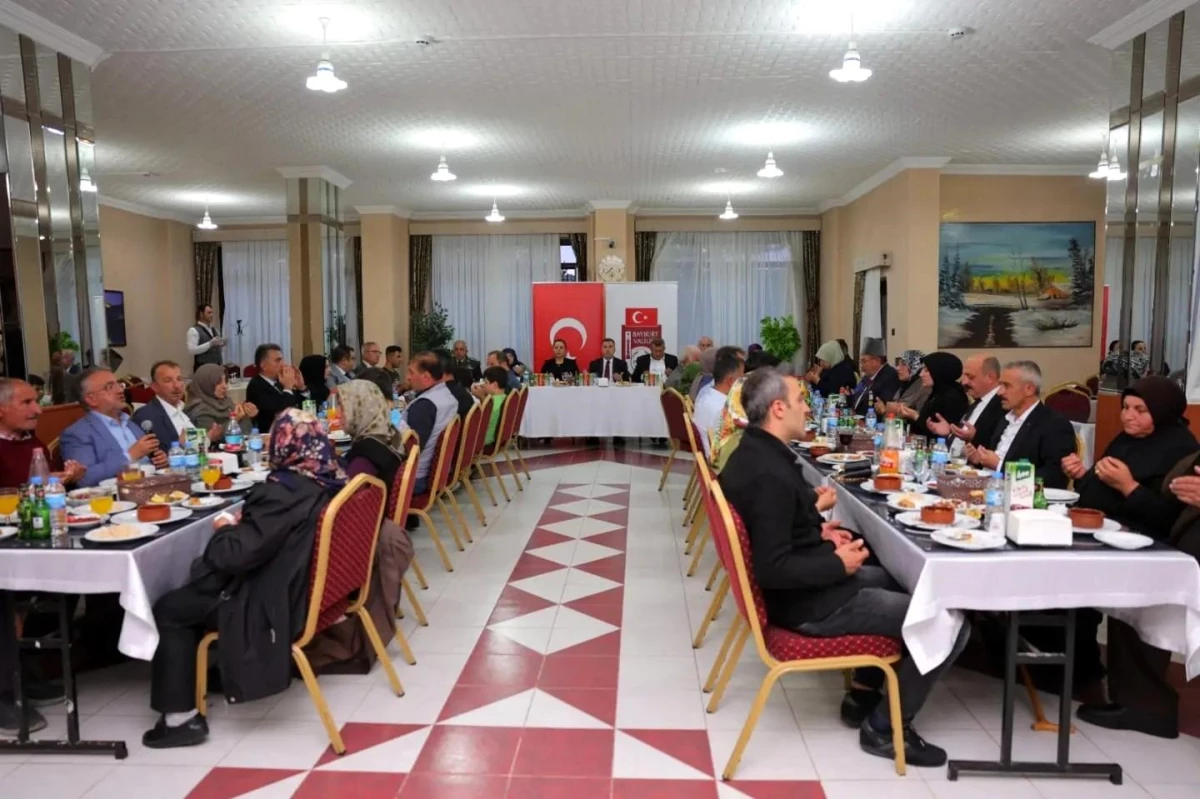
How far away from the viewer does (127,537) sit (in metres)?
2.70

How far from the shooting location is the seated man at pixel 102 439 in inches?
Answer: 148

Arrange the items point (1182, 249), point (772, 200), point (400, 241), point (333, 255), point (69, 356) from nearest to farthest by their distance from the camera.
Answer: point (1182, 249) < point (69, 356) < point (333, 255) < point (772, 200) < point (400, 241)

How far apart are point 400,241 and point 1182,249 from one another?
10583 mm

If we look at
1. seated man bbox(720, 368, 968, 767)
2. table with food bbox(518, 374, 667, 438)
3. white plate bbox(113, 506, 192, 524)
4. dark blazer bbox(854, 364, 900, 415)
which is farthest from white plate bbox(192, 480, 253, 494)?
table with food bbox(518, 374, 667, 438)

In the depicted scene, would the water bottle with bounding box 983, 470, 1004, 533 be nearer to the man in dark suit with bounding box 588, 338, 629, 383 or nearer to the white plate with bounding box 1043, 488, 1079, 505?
the white plate with bounding box 1043, 488, 1079, 505

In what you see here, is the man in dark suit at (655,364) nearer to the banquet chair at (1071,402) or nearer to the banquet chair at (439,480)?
the banquet chair at (1071,402)

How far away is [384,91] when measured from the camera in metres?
6.44

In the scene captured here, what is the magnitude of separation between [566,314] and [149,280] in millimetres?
6405

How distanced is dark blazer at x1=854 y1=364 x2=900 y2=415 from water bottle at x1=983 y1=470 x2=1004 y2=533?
391 cm

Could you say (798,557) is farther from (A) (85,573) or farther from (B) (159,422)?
(B) (159,422)

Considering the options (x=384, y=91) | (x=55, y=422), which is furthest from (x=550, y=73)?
(x=55, y=422)

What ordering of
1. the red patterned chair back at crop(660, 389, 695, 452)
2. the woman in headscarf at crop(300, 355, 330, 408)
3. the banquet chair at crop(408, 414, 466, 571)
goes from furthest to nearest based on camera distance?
1. the woman in headscarf at crop(300, 355, 330, 408)
2. the red patterned chair back at crop(660, 389, 695, 452)
3. the banquet chair at crop(408, 414, 466, 571)

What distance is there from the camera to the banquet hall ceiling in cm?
491

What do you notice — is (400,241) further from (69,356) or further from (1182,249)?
(1182,249)
